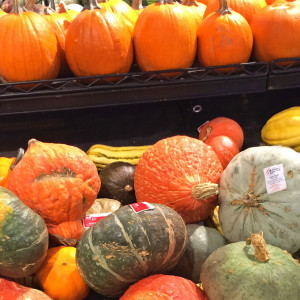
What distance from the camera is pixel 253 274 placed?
3.51ft

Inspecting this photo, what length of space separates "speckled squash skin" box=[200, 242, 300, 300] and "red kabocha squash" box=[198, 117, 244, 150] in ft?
2.69

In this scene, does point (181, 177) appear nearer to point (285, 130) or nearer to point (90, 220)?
point (90, 220)

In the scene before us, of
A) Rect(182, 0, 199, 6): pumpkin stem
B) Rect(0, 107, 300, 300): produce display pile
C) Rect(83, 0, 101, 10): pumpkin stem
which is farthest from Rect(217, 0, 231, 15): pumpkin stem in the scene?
Rect(0, 107, 300, 300): produce display pile

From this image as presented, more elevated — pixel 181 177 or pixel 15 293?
pixel 181 177

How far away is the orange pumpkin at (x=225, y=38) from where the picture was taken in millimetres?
1686

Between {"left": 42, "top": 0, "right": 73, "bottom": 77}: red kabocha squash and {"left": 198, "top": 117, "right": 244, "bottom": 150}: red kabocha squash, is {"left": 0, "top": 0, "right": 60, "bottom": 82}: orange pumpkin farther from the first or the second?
{"left": 198, "top": 117, "right": 244, "bottom": 150}: red kabocha squash

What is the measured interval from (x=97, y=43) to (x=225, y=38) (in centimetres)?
51

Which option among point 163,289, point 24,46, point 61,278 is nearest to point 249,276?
point 163,289

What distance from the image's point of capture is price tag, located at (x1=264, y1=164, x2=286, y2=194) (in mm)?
1298

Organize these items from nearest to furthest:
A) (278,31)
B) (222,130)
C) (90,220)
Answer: (90,220), (278,31), (222,130)

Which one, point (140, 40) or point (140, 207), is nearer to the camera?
point (140, 207)

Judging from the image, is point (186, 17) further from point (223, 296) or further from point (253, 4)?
point (223, 296)

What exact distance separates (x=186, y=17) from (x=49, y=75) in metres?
0.60

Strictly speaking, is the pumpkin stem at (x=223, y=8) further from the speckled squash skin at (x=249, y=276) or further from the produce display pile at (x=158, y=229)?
the speckled squash skin at (x=249, y=276)
